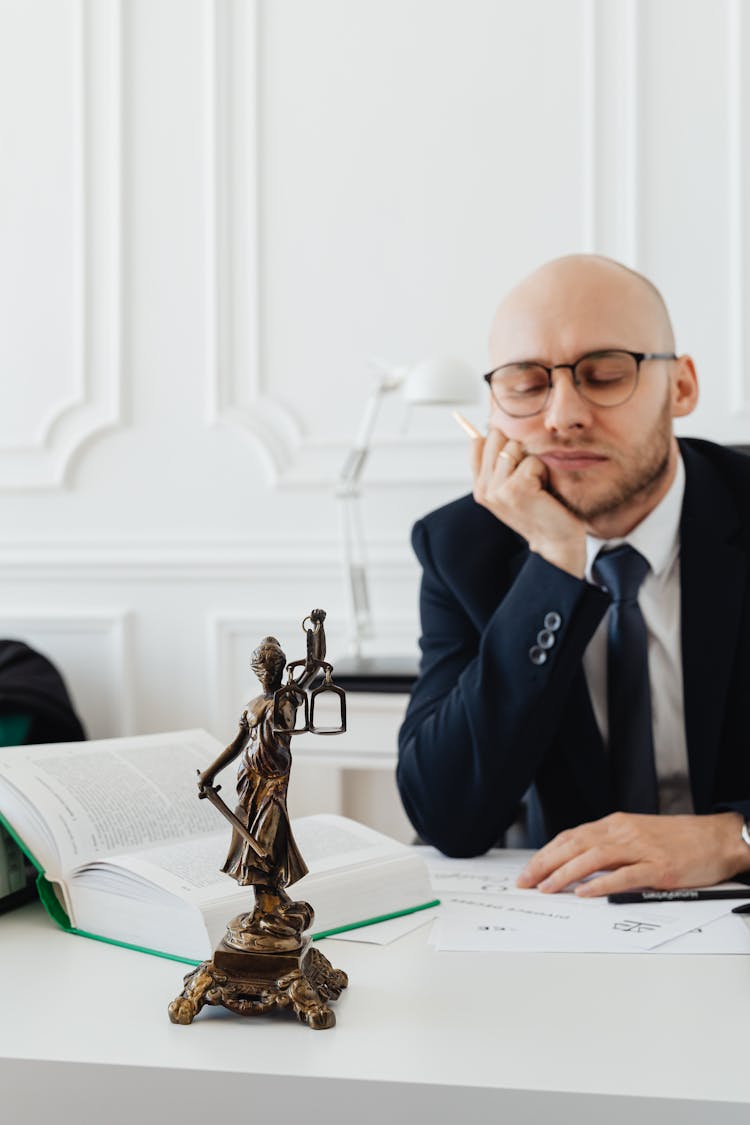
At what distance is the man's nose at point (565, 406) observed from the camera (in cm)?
148

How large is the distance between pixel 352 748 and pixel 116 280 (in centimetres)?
137

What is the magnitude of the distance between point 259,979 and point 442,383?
1.68m

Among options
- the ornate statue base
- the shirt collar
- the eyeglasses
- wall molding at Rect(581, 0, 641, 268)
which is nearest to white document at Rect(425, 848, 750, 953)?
the ornate statue base

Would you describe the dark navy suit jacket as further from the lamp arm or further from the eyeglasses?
the lamp arm

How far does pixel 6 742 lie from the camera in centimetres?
230

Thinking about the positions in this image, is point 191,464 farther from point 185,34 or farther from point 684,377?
point 684,377

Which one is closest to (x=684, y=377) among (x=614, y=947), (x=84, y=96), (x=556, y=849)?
(x=556, y=849)

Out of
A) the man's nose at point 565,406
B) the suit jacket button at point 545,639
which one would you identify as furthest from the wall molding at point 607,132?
the suit jacket button at point 545,639

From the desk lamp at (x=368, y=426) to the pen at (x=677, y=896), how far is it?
4.07ft

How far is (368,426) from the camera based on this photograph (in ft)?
8.23

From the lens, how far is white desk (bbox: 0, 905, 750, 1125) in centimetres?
Answer: 64

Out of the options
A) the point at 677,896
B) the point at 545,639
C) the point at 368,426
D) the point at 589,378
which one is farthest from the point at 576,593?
the point at 368,426

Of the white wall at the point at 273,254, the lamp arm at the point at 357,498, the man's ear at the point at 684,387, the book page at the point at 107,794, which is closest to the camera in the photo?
the book page at the point at 107,794

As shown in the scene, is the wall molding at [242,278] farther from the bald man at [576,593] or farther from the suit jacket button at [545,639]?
the suit jacket button at [545,639]
